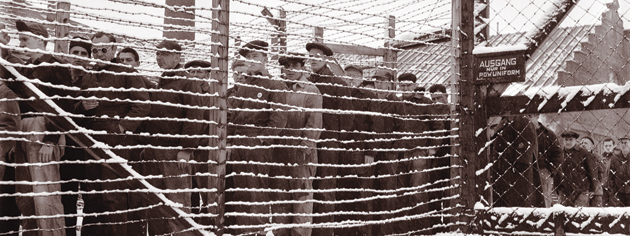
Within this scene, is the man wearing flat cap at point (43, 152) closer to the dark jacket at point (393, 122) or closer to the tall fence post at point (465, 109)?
the tall fence post at point (465, 109)

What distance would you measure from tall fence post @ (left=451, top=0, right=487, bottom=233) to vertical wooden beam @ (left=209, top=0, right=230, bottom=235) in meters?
1.85

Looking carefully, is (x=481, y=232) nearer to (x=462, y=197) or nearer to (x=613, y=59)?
(x=462, y=197)

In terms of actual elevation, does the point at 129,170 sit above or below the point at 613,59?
below

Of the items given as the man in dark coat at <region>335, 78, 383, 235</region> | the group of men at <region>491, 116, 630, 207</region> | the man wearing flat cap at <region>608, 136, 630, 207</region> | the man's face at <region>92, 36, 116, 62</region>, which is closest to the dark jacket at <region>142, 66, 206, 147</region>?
the man's face at <region>92, 36, 116, 62</region>

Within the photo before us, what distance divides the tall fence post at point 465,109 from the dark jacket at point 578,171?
343 cm

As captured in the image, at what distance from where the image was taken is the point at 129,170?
3619mm

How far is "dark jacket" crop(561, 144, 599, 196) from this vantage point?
7.87 m

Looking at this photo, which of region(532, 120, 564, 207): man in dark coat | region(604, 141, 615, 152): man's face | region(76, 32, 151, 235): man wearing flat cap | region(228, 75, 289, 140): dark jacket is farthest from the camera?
region(604, 141, 615, 152): man's face

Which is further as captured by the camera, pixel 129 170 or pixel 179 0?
pixel 179 0

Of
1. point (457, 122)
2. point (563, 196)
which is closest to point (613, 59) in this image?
point (563, 196)

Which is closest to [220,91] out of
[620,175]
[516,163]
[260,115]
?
[260,115]

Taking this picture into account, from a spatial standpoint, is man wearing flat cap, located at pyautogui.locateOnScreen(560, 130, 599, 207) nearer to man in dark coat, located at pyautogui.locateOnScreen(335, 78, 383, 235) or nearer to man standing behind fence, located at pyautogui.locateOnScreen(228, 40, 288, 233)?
man in dark coat, located at pyautogui.locateOnScreen(335, 78, 383, 235)

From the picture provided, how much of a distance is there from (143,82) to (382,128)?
243 cm

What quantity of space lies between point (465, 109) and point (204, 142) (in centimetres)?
221
